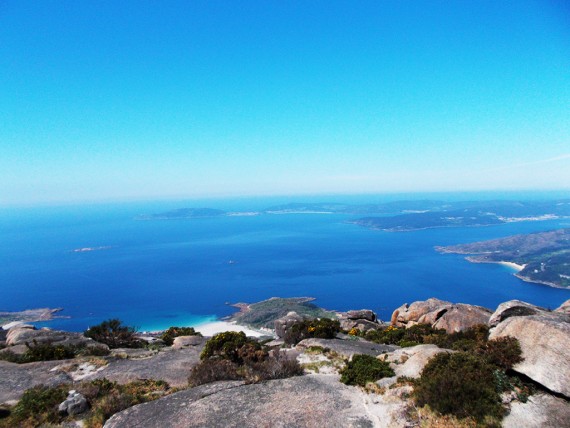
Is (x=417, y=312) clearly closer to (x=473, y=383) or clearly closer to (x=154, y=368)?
(x=473, y=383)

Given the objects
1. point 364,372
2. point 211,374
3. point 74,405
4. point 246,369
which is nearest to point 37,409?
point 74,405

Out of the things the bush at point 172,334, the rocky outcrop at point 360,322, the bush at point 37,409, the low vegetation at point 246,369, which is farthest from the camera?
the rocky outcrop at point 360,322

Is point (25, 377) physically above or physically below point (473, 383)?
below

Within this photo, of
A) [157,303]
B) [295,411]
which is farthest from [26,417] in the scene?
[157,303]

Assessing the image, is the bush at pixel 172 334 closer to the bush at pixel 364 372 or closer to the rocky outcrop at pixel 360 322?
the rocky outcrop at pixel 360 322

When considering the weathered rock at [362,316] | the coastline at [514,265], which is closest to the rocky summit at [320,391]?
the weathered rock at [362,316]

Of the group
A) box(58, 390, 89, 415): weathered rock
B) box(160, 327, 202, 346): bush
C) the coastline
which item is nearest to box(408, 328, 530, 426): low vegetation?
box(58, 390, 89, 415): weathered rock

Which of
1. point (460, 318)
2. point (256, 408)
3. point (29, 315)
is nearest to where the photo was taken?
point (256, 408)
